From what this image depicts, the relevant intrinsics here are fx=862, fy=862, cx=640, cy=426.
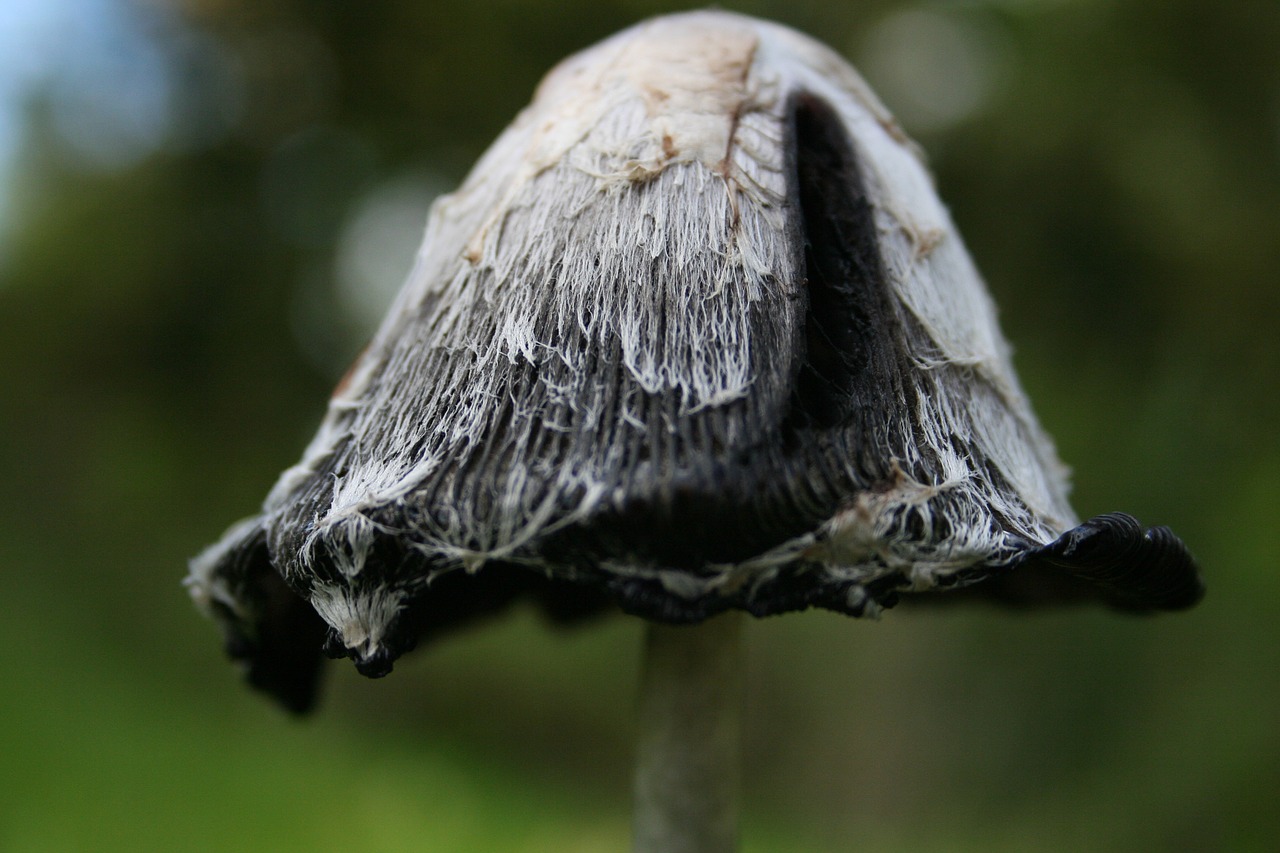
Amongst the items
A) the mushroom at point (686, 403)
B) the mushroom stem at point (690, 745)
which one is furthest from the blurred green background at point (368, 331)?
the mushroom at point (686, 403)

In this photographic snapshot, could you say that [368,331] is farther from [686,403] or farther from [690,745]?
[686,403]

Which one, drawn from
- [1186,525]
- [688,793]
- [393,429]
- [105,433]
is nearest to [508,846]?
[688,793]

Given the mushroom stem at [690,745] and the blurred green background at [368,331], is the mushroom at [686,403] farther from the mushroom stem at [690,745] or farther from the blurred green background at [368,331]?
the blurred green background at [368,331]

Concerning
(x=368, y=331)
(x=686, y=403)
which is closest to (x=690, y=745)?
(x=686, y=403)

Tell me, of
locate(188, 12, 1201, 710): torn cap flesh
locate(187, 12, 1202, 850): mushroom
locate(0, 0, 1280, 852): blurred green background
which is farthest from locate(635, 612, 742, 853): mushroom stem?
locate(0, 0, 1280, 852): blurred green background

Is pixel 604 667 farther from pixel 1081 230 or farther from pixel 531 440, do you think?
pixel 531 440

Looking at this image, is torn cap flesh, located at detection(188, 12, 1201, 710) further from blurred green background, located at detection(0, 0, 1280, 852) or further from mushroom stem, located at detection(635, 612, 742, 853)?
blurred green background, located at detection(0, 0, 1280, 852)
